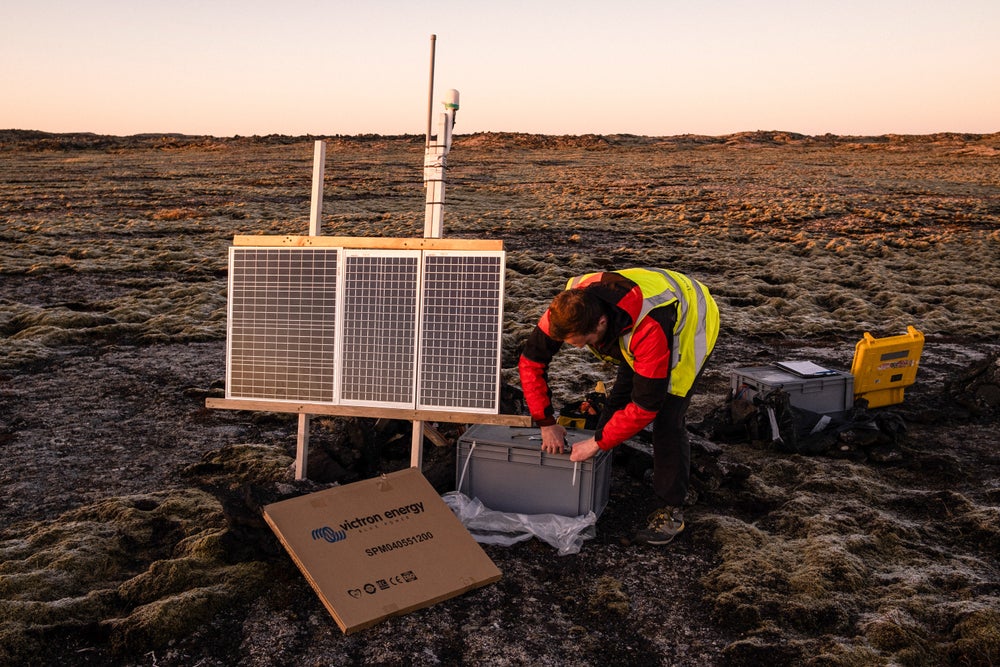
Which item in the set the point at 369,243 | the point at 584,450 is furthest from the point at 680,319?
the point at 369,243

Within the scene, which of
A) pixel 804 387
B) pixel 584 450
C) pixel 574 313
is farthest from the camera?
pixel 804 387

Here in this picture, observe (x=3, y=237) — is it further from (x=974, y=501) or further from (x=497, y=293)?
(x=974, y=501)

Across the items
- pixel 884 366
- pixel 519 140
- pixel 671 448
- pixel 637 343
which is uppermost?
pixel 519 140

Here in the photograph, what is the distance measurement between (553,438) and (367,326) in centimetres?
138

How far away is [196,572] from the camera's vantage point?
4.00 metres

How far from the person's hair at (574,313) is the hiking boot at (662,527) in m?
1.34

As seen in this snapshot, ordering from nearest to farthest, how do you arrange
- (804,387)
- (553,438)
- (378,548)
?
(378,548), (553,438), (804,387)

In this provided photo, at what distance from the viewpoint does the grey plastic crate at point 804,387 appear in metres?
6.25

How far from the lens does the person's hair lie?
3.88 meters

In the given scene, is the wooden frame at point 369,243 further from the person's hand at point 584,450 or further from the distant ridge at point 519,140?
the distant ridge at point 519,140

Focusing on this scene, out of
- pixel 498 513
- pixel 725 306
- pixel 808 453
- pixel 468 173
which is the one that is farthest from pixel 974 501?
pixel 468 173

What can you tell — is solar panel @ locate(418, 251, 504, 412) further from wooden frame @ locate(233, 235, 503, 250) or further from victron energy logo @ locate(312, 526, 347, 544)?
victron energy logo @ locate(312, 526, 347, 544)

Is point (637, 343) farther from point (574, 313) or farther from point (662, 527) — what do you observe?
point (662, 527)

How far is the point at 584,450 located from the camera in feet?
14.2
